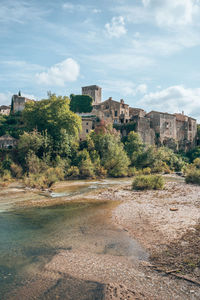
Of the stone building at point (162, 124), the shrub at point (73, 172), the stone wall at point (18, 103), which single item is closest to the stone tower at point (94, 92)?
the stone building at point (162, 124)

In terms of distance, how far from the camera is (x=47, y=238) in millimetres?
10227

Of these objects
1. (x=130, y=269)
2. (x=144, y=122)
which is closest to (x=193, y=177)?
(x=130, y=269)

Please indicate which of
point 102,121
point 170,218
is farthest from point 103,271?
point 102,121

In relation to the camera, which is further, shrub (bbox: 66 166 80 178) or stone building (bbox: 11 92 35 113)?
stone building (bbox: 11 92 35 113)

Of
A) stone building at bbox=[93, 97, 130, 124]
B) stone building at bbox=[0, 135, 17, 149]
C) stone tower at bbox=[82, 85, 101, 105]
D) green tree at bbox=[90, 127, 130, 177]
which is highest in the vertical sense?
stone tower at bbox=[82, 85, 101, 105]

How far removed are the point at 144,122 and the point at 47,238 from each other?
187ft

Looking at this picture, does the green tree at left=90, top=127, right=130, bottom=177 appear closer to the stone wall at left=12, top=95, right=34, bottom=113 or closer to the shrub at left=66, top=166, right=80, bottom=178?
the shrub at left=66, top=166, right=80, bottom=178

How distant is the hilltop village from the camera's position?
5934 centimetres

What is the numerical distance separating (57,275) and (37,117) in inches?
1423

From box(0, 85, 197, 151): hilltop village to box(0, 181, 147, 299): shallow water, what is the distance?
38.2m

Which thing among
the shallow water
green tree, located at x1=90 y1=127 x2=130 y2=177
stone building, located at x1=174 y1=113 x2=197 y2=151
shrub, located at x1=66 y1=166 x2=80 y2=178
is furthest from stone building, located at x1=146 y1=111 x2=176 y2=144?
the shallow water

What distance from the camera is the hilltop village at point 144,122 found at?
59.3 meters

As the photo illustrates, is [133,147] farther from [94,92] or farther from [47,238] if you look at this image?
[47,238]

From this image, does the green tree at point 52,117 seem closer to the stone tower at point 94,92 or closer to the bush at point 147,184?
the bush at point 147,184
